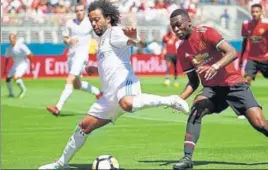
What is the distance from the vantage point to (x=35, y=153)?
13.7 meters

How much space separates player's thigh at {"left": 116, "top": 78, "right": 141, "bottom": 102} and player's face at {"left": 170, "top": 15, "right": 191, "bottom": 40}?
88cm

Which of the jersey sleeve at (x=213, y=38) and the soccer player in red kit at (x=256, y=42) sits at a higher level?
the jersey sleeve at (x=213, y=38)

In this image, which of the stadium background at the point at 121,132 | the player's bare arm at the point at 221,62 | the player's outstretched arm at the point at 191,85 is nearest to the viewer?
the player's bare arm at the point at 221,62

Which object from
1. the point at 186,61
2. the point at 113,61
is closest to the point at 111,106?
the point at 113,61

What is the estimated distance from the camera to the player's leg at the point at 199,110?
11.6 metres

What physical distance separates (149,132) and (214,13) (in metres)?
34.2

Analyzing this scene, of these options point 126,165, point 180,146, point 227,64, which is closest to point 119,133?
point 180,146

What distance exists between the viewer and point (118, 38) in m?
11.5

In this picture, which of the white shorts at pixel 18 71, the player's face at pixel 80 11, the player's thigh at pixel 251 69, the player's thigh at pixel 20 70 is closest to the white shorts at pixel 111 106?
the player's thigh at pixel 251 69

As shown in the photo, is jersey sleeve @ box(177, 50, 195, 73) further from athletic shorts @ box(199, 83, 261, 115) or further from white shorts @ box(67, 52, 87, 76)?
white shorts @ box(67, 52, 87, 76)

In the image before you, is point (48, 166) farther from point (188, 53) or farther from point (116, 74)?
point (188, 53)

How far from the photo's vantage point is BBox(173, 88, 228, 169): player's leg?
11602mm

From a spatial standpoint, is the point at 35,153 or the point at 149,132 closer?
the point at 35,153

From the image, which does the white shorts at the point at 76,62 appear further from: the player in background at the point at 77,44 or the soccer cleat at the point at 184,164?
the soccer cleat at the point at 184,164
